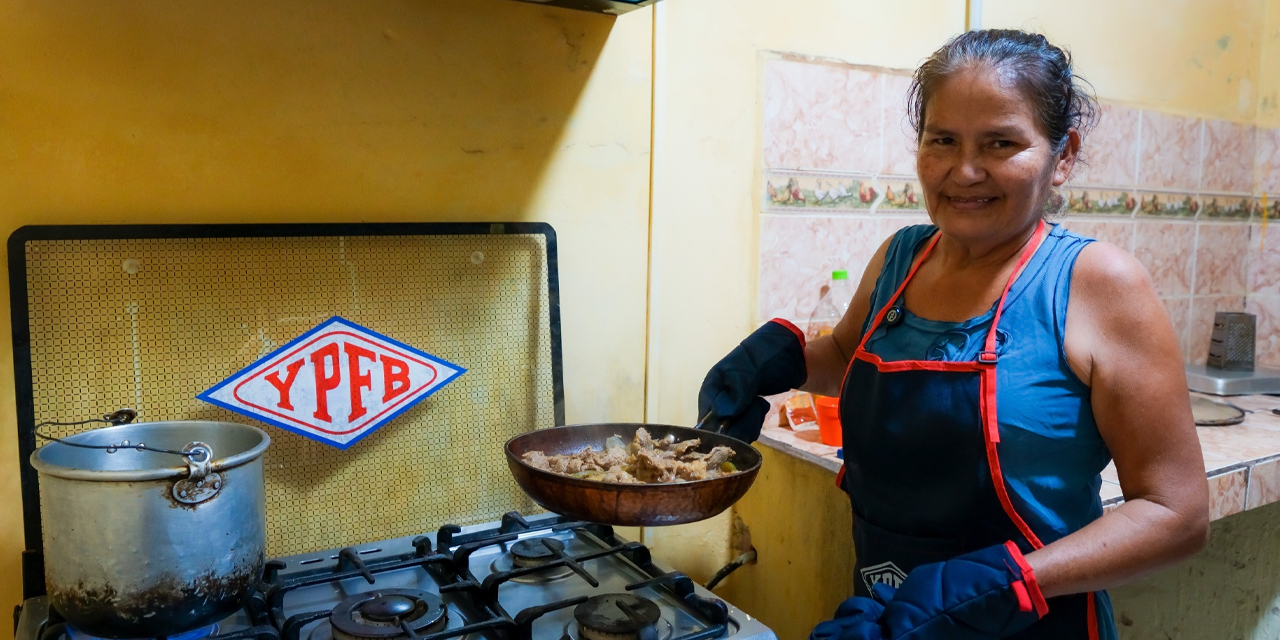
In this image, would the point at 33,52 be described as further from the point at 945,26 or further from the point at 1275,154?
the point at 1275,154

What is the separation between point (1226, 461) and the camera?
1538 millimetres

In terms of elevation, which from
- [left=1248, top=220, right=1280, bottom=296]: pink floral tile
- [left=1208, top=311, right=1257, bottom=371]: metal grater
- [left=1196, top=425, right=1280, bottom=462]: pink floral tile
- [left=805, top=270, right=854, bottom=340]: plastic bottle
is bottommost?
[left=1196, top=425, right=1280, bottom=462]: pink floral tile

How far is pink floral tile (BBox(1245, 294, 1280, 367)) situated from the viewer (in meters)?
2.52

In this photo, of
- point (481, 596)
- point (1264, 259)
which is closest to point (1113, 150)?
point (1264, 259)

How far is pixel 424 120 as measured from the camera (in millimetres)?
1459

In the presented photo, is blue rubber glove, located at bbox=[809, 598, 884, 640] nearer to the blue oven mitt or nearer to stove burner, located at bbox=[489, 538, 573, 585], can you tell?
the blue oven mitt

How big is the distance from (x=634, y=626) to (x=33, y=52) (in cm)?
110

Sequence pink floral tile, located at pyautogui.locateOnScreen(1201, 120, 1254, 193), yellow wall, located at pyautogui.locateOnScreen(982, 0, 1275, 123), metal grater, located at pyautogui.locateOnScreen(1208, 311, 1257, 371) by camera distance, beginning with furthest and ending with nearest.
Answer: pink floral tile, located at pyautogui.locateOnScreen(1201, 120, 1254, 193) < metal grater, located at pyautogui.locateOnScreen(1208, 311, 1257, 371) < yellow wall, located at pyautogui.locateOnScreen(982, 0, 1275, 123)

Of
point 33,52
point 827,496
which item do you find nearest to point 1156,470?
point 827,496

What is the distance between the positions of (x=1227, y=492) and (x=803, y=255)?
32.7 inches

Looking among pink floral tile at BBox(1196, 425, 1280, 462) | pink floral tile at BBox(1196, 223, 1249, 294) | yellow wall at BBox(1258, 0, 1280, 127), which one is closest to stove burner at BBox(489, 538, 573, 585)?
pink floral tile at BBox(1196, 425, 1280, 462)

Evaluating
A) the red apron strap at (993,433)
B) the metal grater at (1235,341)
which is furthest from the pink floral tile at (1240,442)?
the red apron strap at (993,433)

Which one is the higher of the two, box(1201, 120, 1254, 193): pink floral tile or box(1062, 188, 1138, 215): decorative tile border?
box(1201, 120, 1254, 193): pink floral tile

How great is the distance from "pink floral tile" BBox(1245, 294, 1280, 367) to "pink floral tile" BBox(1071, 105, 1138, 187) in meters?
0.64
